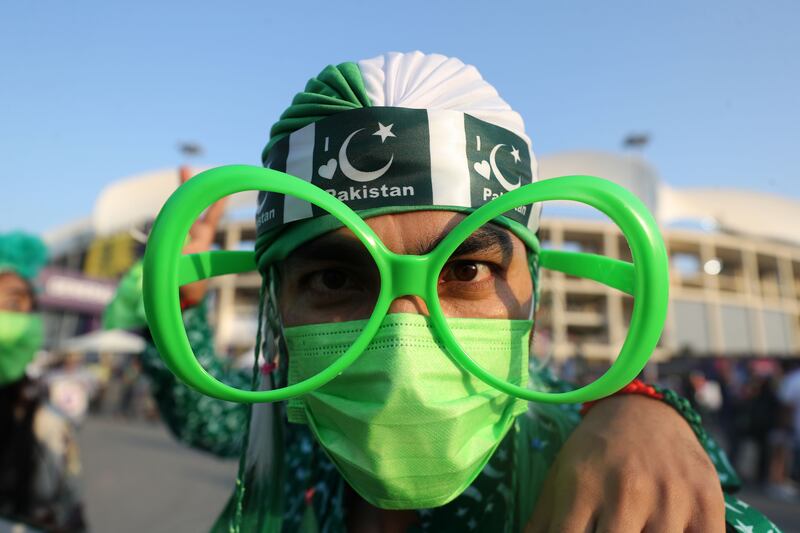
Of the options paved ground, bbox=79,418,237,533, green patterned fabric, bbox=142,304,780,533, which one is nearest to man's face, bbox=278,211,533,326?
green patterned fabric, bbox=142,304,780,533

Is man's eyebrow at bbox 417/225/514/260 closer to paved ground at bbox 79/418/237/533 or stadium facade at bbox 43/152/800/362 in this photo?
paved ground at bbox 79/418/237/533

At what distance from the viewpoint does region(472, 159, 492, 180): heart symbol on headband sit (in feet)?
3.59

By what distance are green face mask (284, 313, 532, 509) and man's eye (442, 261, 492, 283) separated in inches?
3.4

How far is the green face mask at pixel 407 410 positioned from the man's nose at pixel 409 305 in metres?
0.01

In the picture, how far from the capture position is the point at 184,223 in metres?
0.91

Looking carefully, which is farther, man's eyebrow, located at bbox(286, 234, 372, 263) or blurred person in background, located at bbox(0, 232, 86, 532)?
blurred person in background, located at bbox(0, 232, 86, 532)

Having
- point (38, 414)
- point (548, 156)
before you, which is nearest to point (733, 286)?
point (548, 156)

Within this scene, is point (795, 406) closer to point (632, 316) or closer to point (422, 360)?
point (632, 316)

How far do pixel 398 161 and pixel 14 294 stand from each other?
2552 millimetres

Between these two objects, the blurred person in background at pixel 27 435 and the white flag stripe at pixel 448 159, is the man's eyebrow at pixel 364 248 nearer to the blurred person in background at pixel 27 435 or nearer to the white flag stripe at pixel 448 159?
the white flag stripe at pixel 448 159

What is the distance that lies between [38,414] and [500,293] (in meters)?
2.53

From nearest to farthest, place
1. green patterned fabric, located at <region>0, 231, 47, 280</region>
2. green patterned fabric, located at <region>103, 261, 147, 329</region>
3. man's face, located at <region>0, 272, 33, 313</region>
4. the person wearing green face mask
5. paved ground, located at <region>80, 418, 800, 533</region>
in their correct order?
1. the person wearing green face mask
2. green patterned fabric, located at <region>103, 261, 147, 329</region>
3. man's face, located at <region>0, 272, 33, 313</region>
4. green patterned fabric, located at <region>0, 231, 47, 280</region>
5. paved ground, located at <region>80, 418, 800, 533</region>

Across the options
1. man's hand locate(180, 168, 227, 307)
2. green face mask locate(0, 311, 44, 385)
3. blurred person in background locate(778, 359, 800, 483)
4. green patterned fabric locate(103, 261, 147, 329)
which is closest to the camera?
man's hand locate(180, 168, 227, 307)

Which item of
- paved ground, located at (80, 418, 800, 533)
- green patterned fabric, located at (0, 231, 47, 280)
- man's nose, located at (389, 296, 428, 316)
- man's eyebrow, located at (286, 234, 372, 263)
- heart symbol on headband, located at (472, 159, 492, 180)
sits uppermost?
green patterned fabric, located at (0, 231, 47, 280)
